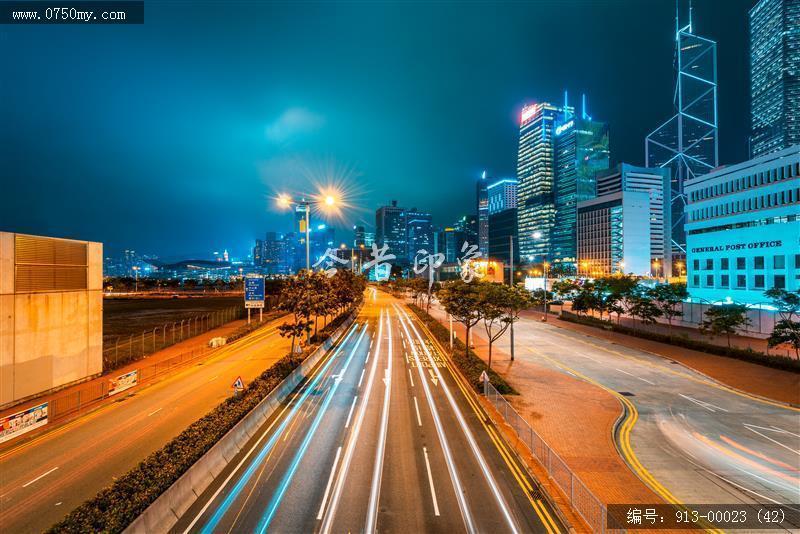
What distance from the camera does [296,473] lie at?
13.4 meters

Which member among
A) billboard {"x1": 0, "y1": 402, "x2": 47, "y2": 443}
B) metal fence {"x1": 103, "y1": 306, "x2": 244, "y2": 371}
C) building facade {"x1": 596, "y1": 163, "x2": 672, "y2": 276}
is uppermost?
building facade {"x1": 596, "y1": 163, "x2": 672, "y2": 276}

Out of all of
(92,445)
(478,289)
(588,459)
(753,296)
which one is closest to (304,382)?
(92,445)

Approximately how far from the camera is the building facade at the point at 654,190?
181m

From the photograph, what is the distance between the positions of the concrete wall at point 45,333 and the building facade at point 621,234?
527 feet

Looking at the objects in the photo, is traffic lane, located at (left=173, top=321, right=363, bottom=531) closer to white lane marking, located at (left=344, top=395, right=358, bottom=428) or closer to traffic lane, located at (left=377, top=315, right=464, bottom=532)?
white lane marking, located at (left=344, top=395, right=358, bottom=428)

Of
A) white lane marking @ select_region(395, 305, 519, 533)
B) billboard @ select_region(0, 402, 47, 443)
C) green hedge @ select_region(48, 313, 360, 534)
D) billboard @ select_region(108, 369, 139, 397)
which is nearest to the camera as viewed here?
green hedge @ select_region(48, 313, 360, 534)

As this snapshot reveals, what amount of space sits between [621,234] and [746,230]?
347 ft

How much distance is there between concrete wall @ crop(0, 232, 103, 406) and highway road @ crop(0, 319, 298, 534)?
5.07m

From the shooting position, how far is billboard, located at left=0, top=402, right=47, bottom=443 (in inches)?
→ 634

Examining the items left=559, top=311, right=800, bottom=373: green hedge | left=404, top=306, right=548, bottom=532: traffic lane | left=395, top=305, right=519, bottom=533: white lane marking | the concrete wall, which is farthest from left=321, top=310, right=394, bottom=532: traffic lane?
left=559, top=311, right=800, bottom=373: green hedge

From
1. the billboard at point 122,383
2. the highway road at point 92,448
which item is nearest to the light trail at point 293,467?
the highway road at point 92,448

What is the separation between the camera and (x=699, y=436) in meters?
17.5

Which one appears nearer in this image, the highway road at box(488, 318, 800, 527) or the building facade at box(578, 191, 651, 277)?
the highway road at box(488, 318, 800, 527)

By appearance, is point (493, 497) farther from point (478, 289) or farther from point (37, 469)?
point (478, 289)
